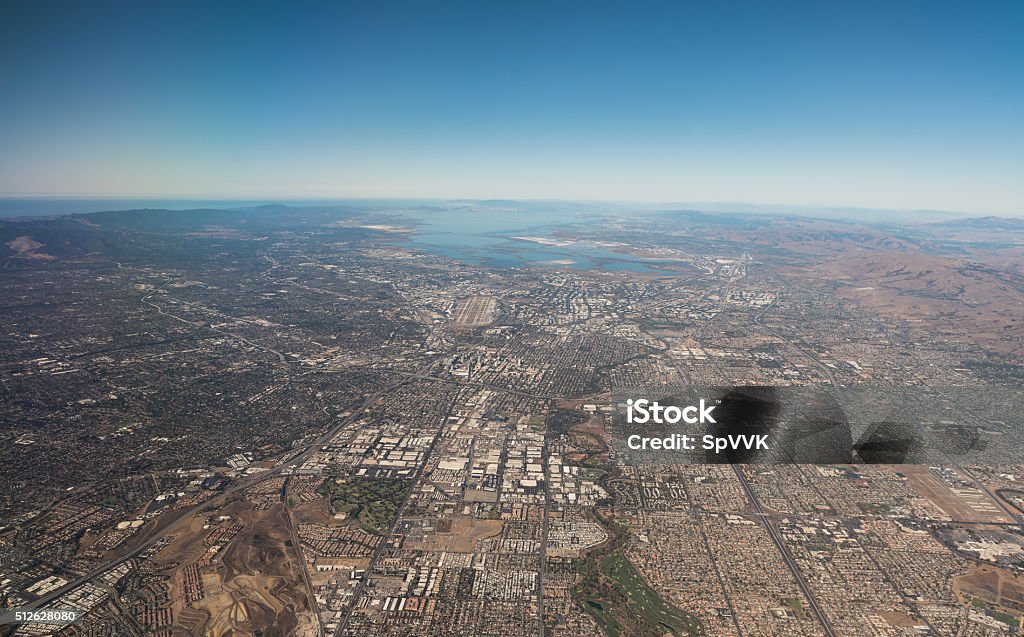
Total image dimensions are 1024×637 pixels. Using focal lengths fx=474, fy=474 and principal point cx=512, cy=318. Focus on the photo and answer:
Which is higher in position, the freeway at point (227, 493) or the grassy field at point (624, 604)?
the freeway at point (227, 493)

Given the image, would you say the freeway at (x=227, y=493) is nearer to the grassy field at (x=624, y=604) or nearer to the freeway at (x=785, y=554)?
the grassy field at (x=624, y=604)

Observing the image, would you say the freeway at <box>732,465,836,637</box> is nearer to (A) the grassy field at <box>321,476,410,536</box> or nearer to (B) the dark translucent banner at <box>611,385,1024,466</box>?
(B) the dark translucent banner at <box>611,385,1024,466</box>

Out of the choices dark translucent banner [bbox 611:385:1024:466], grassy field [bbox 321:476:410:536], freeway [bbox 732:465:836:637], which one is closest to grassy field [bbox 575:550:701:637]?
freeway [bbox 732:465:836:637]

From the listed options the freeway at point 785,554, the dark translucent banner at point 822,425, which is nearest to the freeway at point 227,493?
the dark translucent banner at point 822,425

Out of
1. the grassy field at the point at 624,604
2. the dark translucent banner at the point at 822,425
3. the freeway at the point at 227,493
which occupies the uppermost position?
the dark translucent banner at the point at 822,425

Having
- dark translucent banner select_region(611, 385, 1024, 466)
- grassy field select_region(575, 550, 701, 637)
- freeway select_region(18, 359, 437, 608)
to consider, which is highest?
dark translucent banner select_region(611, 385, 1024, 466)

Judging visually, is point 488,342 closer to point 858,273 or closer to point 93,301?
point 93,301

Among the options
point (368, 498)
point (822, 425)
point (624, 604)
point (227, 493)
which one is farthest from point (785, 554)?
point (227, 493)

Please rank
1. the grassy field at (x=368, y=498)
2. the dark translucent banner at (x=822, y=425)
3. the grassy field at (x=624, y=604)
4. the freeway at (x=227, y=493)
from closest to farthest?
the grassy field at (x=624, y=604) → the freeway at (x=227, y=493) → the grassy field at (x=368, y=498) → the dark translucent banner at (x=822, y=425)

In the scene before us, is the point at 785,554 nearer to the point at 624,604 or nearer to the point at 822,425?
the point at 624,604

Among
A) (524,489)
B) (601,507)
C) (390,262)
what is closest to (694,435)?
(601,507)

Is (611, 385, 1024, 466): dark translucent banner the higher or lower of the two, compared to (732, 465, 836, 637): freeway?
higher
